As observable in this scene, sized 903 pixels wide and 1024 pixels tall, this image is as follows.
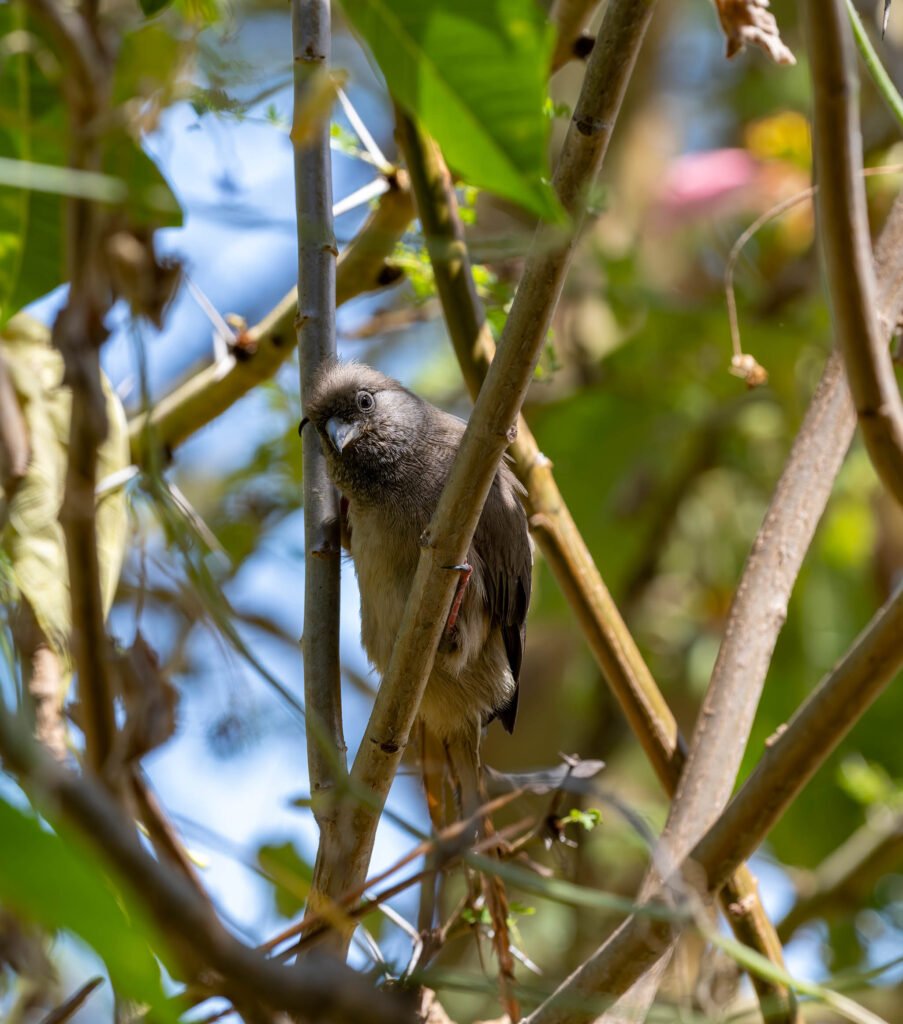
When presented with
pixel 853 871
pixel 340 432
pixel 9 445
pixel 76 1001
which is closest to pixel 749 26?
pixel 340 432

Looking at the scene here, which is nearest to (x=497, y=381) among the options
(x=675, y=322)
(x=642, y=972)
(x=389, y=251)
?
(x=642, y=972)

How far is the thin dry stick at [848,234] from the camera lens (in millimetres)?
1662

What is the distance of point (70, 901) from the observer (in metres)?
0.96

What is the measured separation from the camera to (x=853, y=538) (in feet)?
17.4

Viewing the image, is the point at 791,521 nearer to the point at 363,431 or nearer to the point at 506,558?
the point at 506,558

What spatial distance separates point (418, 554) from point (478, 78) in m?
1.91

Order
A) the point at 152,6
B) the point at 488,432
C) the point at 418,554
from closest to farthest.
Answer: the point at 488,432, the point at 152,6, the point at 418,554

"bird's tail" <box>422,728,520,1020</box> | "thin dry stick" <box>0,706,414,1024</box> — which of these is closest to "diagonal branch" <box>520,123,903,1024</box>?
"bird's tail" <box>422,728,520,1020</box>

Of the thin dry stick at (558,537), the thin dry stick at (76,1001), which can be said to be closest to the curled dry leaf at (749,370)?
the thin dry stick at (558,537)

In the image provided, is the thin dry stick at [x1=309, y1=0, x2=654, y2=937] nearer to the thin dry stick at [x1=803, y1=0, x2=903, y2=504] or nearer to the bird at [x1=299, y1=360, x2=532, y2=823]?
→ the thin dry stick at [x1=803, y1=0, x2=903, y2=504]

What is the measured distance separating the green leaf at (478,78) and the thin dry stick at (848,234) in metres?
0.45

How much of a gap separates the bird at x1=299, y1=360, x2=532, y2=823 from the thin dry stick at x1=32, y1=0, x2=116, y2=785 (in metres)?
1.70

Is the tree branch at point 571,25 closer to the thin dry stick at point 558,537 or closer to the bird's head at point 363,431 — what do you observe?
the thin dry stick at point 558,537

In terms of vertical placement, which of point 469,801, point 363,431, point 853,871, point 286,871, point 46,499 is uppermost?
point 363,431
